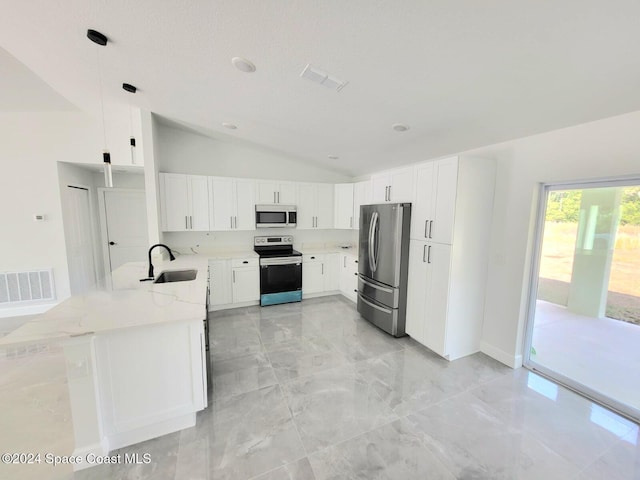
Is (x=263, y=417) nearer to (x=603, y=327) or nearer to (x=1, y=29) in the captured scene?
(x=603, y=327)

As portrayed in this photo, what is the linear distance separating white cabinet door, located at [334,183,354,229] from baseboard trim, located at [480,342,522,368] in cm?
278

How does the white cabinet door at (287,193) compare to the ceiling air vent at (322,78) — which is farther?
the white cabinet door at (287,193)

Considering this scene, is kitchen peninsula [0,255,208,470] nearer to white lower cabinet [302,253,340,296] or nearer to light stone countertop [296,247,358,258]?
white lower cabinet [302,253,340,296]

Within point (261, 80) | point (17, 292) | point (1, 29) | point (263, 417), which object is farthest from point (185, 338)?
point (17, 292)

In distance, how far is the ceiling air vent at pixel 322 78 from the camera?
79.7 inches

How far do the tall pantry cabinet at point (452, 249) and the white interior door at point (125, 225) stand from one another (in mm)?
5025

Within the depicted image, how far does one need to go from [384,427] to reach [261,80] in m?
3.13

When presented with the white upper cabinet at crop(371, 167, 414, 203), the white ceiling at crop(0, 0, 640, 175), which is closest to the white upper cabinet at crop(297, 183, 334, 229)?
the white upper cabinet at crop(371, 167, 414, 203)

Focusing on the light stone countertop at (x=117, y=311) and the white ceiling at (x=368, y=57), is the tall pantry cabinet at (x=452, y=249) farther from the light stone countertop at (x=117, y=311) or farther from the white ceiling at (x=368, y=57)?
the light stone countertop at (x=117, y=311)

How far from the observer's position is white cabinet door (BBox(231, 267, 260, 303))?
427cm

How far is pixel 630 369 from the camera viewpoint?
2.29 meters

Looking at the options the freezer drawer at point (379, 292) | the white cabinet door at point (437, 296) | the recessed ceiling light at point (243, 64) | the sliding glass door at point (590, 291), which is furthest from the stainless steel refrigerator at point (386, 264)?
the recessed ceiling light at point (243, 64)

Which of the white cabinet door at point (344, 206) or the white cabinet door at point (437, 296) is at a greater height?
the white cabinet door at point (344, 206)

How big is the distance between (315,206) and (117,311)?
367cm
